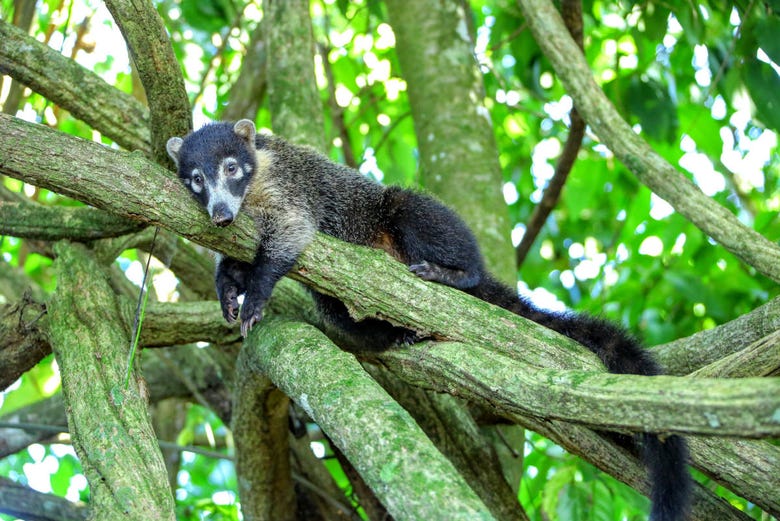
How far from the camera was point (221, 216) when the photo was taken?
3771 mm

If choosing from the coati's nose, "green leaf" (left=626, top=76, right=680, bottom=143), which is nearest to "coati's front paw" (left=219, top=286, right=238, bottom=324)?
the coati's nose

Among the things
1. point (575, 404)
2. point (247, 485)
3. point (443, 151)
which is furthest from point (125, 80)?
point (575, 404)

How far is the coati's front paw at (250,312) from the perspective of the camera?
172 inches

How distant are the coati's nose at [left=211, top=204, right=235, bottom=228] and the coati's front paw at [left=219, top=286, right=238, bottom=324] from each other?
3.17 feet

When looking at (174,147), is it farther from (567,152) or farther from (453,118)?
(567,152)

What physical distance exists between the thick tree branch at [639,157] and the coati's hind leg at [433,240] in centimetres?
104

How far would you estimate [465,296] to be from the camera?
4.00 m

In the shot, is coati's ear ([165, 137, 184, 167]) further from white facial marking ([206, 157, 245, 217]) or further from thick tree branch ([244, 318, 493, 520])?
thick tree branch ([244, 318, 493, 520])

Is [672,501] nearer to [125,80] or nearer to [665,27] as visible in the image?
[665,27]

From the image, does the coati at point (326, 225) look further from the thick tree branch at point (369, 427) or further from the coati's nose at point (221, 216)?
the thick tree branch at point (369, 427)

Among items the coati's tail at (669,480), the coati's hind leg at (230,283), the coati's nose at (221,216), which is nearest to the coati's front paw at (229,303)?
the coati's hind leg at (230,283)

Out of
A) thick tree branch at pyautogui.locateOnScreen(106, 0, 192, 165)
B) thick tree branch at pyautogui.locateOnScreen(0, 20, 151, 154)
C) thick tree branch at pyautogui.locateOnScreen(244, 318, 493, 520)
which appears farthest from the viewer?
thick tree branch at pyautogui.locateOnScreen(0, 20, 151, 154)

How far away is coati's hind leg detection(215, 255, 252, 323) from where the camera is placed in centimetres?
468

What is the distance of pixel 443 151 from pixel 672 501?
3.57m
